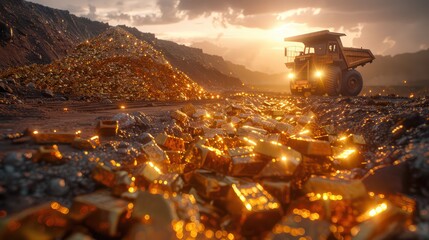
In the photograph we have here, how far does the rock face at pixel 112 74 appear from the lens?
9.52m

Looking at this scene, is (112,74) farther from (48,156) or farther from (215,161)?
(215,161)

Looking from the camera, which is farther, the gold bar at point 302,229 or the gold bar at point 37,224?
the gold bar at point 302,229

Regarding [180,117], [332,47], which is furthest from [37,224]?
[332,47]

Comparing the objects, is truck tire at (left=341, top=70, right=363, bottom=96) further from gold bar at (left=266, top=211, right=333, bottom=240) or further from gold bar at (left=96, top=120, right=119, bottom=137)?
gold bar at (left=266, top=211, right=333, bottom=240)

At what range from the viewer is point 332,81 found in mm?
11359

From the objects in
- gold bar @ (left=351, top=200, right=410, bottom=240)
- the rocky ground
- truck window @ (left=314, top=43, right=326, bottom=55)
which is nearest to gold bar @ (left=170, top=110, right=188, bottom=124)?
the rocky ground

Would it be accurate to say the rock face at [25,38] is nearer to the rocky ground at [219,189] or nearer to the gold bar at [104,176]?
the rocky ground at [219,189]

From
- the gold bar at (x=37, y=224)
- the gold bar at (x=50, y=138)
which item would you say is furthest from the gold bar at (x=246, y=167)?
the gold bar at (x=50, y=138)

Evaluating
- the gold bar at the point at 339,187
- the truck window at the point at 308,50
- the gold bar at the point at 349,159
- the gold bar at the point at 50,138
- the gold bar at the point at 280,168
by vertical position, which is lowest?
the gold bar at the point at 349,159

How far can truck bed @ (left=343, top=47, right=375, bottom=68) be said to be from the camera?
12.6 m

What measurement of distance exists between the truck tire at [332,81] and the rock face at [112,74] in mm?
5200

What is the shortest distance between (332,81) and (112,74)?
8588 millimetres

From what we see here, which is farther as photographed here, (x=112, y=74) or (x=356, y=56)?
(x=356, y=56)

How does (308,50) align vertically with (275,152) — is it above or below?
above
